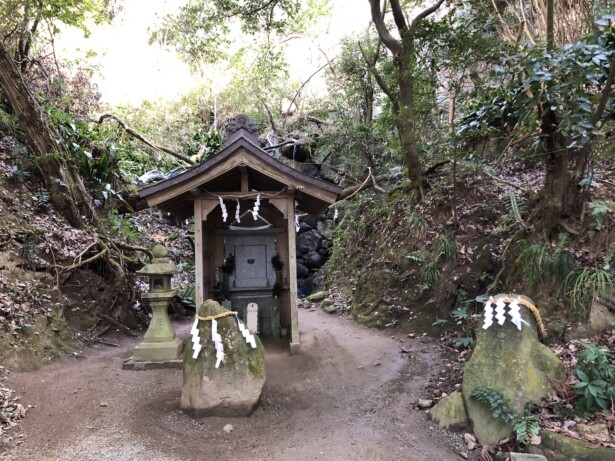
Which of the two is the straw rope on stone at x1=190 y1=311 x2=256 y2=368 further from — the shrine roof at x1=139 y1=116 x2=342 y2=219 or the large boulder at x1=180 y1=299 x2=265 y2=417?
the shrine roof at x1=139 y1=116 x2=342 y2=219

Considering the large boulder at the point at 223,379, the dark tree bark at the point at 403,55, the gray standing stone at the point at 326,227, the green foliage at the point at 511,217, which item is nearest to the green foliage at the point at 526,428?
the large boulder at the point at 223,379

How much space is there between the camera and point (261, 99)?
58.0ft

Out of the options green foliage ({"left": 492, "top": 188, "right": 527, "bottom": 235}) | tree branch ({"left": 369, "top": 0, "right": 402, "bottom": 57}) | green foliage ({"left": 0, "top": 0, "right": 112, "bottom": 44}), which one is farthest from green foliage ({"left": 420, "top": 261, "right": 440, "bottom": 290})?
green foliage ({"left": 0, "top": 0, "right": 112, "bottom": 44})

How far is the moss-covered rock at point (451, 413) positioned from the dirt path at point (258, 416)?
0.39 feet

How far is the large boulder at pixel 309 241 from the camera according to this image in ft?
56.7

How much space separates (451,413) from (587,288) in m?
2.31

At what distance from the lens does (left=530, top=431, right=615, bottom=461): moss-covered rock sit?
3217mm

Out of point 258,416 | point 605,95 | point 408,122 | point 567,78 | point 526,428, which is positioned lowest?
point 258,416

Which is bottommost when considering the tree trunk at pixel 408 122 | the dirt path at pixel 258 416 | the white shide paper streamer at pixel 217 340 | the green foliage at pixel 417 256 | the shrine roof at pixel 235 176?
the dirt path at pixel 258 416

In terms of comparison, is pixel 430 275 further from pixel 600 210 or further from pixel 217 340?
pixel 217 340

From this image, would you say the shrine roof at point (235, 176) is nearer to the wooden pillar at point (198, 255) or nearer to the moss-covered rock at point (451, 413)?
the wooden pillar at point (198, 255)

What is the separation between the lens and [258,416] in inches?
179

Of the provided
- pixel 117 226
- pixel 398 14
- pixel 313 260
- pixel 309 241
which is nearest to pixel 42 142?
pixel 117 226

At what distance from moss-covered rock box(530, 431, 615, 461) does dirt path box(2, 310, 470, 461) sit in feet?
2.60
